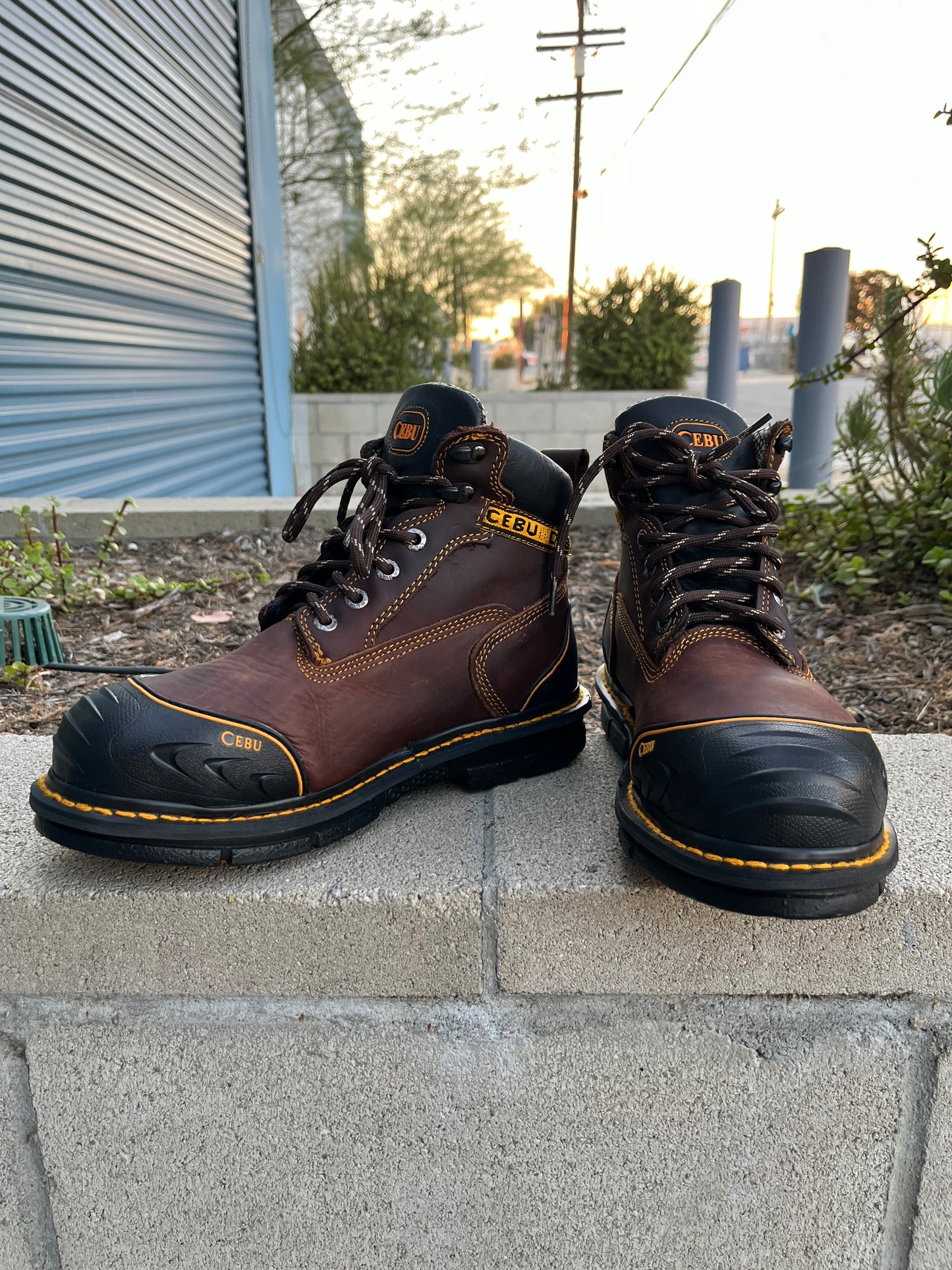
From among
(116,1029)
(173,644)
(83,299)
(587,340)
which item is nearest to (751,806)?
(116,1029)

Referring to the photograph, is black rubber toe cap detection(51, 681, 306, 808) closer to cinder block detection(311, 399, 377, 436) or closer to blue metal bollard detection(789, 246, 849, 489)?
blue metal bollard detection(789, 246, 849, 489)

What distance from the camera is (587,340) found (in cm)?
962

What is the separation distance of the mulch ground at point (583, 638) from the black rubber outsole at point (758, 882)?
0.79 meters

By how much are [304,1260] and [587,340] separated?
9679 mm

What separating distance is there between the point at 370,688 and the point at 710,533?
50cm

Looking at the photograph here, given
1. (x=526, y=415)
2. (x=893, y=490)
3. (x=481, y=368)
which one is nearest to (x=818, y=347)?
(x=893, y=490)

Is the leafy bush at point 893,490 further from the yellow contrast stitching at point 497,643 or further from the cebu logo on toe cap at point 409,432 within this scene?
the cebu logo on toe cap at point 409,432

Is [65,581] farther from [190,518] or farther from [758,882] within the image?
[758,882]

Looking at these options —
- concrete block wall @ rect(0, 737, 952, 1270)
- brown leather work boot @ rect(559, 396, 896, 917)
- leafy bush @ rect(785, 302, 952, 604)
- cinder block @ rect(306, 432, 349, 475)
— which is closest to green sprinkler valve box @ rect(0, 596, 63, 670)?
concrete block wall @ rect(0, 737, 952, 1270)

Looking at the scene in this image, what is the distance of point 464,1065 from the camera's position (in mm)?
999

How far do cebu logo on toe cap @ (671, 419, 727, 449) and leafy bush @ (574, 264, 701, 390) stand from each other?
8778 millimetres

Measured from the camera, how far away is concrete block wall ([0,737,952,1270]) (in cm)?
96

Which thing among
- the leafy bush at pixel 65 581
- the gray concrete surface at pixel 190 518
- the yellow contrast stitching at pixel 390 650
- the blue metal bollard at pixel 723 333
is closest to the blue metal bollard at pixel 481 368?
the blue metal bollard at pixel 723 333

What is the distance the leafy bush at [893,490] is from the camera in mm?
2363
